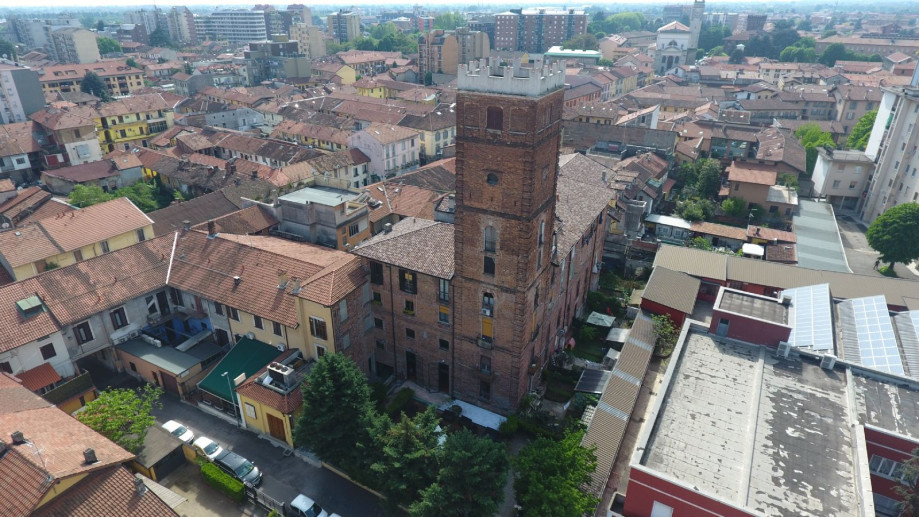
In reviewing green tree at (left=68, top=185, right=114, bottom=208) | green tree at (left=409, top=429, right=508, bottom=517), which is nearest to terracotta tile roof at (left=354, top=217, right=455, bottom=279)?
green tree at (left=409, top=429, right=508, bottom=517)

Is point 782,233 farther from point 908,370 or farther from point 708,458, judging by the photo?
point 708,458

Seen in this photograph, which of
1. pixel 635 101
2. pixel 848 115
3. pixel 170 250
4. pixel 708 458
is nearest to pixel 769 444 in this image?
pixel 708 458

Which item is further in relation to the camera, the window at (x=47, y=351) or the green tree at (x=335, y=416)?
the window at (x=47, y=351)

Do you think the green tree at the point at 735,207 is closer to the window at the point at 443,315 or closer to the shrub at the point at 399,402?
the window at the point at 443,315

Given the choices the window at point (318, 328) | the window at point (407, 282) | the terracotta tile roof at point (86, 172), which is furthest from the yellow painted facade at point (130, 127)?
the window at point (407, 282)

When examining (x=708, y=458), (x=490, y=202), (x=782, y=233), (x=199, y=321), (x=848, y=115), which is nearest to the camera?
(x=708, y=458)

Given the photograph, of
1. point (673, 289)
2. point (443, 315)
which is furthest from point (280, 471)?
point (673, 289)

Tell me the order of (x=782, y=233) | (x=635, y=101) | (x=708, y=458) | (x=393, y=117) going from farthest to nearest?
(x=635, y=101), (x=393, y=117), (x=782, y=233), (x=708, y=458)
